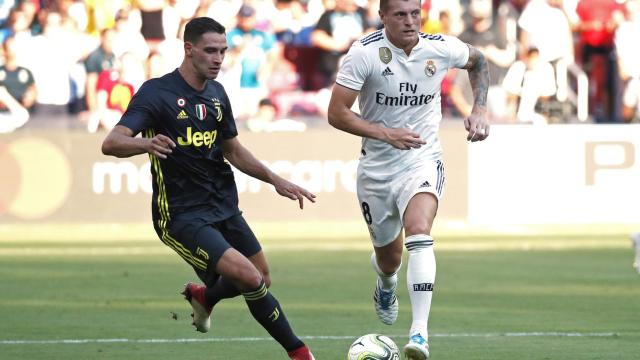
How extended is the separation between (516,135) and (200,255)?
14.7 m

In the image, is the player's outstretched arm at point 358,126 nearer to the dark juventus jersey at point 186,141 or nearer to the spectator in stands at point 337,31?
the dark juventus jersey at point 186,141

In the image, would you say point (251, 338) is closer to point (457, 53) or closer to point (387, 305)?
point (387, 305)

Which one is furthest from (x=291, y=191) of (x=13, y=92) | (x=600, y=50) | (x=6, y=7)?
(x=600, y=50)

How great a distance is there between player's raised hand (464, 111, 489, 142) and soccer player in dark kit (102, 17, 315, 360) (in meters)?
1.17

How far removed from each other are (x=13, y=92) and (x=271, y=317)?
15242mm

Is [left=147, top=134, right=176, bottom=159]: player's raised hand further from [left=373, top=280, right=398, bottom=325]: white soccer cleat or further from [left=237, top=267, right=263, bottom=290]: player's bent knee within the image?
[left=373, top=280, right=398, bottom=325]: white soccer cleat

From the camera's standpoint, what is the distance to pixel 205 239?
8.95m

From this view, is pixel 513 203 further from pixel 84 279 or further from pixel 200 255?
pixel 200 255

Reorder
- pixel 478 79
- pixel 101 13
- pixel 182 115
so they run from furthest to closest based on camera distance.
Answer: pixel 101 13
pixel 478 79
pixel 182 115

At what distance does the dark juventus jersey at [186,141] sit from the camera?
29.6 ft

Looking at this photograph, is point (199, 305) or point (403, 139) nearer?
point (403, 139)

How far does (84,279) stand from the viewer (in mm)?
15297

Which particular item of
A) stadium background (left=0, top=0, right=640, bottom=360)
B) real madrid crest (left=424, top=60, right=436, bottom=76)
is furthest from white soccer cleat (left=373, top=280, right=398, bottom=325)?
real madrid crest (left=424, top=60, right=436, bottom=76)

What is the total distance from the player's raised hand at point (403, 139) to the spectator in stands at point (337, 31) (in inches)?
618
